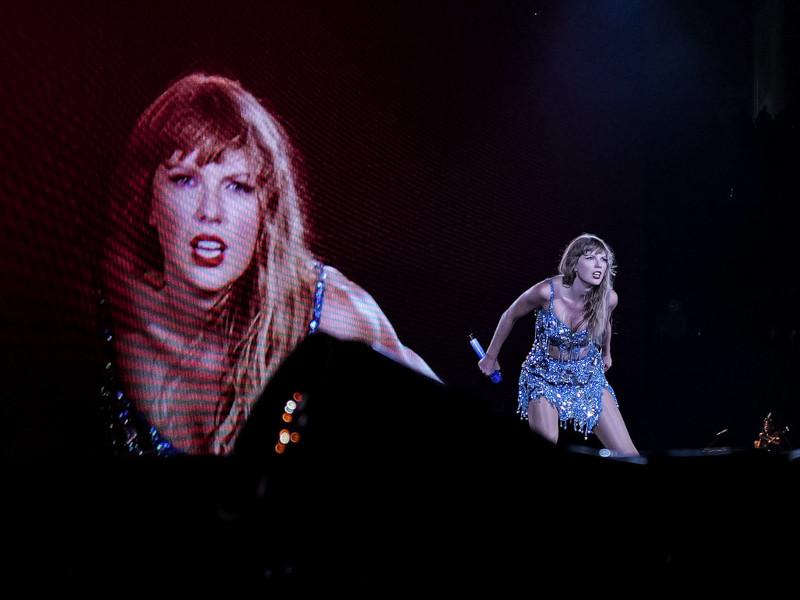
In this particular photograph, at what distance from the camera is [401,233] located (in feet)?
10.4

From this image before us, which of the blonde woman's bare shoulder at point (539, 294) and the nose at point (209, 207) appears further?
the blonde woman's bare shoulder at point (539, 294)

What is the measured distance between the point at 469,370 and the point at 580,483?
307cm

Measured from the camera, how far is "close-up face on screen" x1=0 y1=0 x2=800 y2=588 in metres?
1.80

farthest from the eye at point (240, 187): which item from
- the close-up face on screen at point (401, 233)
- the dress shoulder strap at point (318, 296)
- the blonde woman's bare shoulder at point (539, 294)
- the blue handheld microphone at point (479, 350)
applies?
the blonde woman's bare shoulder at point (539, 294)

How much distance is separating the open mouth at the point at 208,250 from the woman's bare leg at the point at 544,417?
6.94ft

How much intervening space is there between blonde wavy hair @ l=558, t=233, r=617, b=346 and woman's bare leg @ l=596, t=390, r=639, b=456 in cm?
39

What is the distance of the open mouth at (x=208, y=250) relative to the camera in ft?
7.61

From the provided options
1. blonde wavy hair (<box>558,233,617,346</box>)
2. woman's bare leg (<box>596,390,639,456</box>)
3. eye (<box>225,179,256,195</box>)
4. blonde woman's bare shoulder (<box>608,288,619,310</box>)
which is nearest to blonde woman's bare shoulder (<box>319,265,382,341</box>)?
eye (<box>225,179,256,195</box>)

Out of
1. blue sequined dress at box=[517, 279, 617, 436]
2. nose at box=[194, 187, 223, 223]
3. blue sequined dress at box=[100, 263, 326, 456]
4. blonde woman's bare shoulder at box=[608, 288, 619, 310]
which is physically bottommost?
blue sequined dress at box=[100, 263, 326, 456]

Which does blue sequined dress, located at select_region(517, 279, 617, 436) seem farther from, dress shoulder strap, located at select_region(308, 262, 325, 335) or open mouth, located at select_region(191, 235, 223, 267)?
open mouth, located at select_region(191, 235, 223, 267)

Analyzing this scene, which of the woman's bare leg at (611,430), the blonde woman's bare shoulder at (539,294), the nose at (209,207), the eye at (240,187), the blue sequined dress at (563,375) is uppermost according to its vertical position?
the blonde woman's bare shoulder at (539,294)

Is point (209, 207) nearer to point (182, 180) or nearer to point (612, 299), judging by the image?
point (182, 180)

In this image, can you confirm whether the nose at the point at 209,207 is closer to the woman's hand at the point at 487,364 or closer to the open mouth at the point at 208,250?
the open mouth at the point at 208,250

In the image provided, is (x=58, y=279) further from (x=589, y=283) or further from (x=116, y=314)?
(x=589, y=283)
